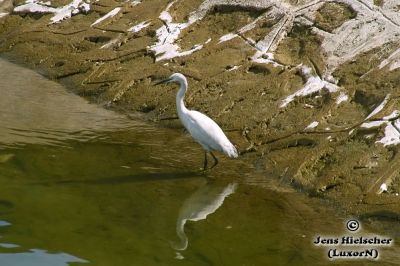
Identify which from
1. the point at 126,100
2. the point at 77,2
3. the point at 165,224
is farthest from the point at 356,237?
the point at 77,2

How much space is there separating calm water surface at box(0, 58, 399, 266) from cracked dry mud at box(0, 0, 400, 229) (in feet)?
2.57

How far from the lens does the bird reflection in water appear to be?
9.73m

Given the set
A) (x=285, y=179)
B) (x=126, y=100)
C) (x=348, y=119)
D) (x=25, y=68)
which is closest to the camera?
(x=285, y=179)

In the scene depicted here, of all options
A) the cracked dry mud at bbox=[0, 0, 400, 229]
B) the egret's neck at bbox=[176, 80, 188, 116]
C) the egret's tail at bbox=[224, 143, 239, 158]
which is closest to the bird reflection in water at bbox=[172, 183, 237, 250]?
the egret's tail at bbox=[224, 143, 239, 158]

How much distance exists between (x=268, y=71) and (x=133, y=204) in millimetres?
5320

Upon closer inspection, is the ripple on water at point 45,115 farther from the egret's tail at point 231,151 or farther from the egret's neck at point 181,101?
the egret's tail at point 231,151

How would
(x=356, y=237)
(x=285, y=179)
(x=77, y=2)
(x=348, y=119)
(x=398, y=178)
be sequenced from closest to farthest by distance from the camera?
(x=356, y=237) < (x=398, y=178) < (x=285, y=179) < (x=348, y=119) < (x=77, y=2)

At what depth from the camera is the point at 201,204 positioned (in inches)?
418

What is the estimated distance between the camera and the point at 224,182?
37.8ft

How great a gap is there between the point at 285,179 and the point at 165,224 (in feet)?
8.31

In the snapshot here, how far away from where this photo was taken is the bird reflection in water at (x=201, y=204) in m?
9.73

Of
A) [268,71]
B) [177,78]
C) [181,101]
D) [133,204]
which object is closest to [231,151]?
[181,101]

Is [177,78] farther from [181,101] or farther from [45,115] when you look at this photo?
[45,115]

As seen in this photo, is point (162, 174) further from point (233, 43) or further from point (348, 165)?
point (233, 43)
